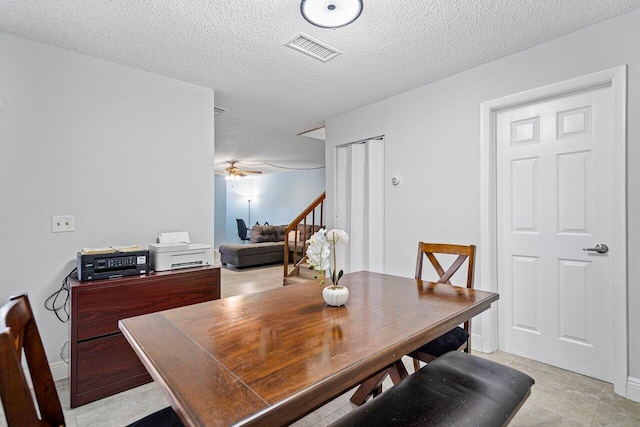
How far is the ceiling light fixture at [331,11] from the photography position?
1755 millimetres

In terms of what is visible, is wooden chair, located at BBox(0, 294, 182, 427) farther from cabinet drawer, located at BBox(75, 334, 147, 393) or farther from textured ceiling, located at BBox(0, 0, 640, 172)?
textured ceiling, located at BBox(0, 0, 640, 172)

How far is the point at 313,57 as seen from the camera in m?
2.56

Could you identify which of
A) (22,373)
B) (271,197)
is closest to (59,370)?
(22,373)

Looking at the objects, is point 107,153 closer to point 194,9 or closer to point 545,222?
point 194,9

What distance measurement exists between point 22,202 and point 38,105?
697 mm

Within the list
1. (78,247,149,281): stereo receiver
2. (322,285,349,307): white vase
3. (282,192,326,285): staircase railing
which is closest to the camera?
(322,285,349,307): white vase

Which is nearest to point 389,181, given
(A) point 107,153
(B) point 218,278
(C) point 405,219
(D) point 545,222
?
(C) point 405,219

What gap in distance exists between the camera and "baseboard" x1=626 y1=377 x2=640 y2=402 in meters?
1.99

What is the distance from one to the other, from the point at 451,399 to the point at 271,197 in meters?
9.21

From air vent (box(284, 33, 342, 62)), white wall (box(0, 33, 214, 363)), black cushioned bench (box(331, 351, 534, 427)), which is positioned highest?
air vent (box(284, 33, 342, 62))

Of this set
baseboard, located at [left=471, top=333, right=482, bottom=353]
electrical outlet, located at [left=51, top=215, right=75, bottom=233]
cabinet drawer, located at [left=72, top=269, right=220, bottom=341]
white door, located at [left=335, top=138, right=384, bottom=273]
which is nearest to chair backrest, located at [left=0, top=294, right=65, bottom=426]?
cabinet drawer, located at [left=72, top=269, right=220, bottom=341]

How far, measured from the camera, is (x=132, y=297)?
221cm

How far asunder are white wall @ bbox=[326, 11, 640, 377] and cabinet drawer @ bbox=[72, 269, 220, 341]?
1.95 m

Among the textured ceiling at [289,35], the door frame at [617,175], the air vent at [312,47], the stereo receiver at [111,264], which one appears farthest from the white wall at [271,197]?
the stereo receiver at [111,264]
